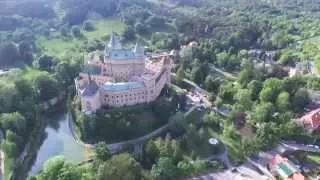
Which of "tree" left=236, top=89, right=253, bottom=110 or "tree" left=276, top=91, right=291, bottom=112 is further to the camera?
"tree" left=236, top=89, right=253, bottom=110

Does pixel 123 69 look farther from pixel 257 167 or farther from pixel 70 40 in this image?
pixel 70 40

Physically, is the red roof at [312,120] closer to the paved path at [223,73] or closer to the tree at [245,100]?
the tree at [245,100]

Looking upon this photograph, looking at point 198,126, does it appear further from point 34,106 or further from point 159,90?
point 34,106

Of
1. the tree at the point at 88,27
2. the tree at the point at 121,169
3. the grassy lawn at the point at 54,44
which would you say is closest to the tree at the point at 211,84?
the tree at the point at 121,169

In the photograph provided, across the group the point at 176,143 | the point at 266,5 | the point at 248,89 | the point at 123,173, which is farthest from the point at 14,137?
the point at 266,5

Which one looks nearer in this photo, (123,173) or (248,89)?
(123,173)

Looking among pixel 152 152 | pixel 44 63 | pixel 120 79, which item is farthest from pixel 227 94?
pixel 44 63

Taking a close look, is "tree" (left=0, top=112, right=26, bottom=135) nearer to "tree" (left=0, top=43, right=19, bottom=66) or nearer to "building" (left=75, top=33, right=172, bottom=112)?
"building" (left=75, top=33, right=172, bottom=112)

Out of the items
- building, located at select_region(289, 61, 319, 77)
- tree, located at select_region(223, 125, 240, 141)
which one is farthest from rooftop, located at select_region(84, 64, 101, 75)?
building, located at select_region(289, 61, 319, 77)
